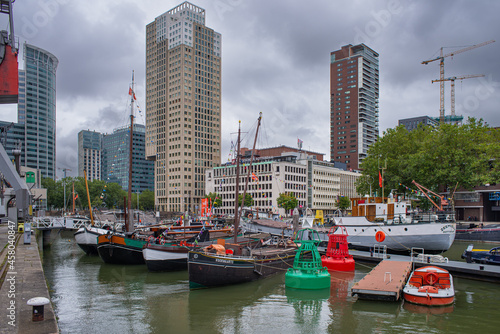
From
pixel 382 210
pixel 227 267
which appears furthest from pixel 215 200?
pixel 227 267

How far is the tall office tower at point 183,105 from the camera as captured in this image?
150500 mm

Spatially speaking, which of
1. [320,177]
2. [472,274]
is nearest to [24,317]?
[472,274]

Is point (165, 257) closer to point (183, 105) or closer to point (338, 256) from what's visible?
point (338, 256)

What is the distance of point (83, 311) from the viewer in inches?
783

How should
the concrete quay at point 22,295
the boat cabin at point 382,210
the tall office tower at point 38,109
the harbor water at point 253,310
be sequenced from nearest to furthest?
1. the concrete quay at point 22,295
2. the harbor water at point 253,310
3. the boat cabin at point 382,210
4. the tall office tower at point 38,109

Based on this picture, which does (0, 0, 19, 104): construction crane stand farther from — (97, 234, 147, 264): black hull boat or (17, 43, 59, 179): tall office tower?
(17, 43, 59, 179): tall office tower

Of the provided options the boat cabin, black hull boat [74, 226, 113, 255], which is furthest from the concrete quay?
the boat cabin

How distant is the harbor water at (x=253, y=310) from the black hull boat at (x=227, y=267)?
1.80 ft

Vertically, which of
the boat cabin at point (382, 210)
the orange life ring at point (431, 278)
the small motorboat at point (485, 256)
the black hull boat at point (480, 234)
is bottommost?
the black hull boat at point (480, 234)

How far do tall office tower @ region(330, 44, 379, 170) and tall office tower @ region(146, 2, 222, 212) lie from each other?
6757 centimetres

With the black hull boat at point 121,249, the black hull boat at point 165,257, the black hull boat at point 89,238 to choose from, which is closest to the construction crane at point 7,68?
the black hull boat at point 165,257

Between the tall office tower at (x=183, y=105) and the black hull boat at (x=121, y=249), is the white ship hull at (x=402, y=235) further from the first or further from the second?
the tall office tower at (x=183, y=105)

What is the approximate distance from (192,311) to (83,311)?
5630mm

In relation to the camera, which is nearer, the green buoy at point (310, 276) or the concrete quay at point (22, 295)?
the concrete quay at point (22, 295)
